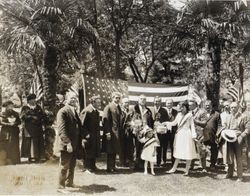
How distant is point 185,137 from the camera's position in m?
8.58

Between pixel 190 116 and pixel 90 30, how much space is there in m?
4.27

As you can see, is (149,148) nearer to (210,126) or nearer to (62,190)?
(210,126)

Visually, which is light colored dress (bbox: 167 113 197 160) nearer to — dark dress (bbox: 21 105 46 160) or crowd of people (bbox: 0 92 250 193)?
crowd of people (bbox: 0 92 250 193)

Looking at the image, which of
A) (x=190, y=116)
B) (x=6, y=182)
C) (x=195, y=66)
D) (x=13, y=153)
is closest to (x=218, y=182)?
(x=190, y=116)

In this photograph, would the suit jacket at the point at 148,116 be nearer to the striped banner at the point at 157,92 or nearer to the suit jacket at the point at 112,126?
the suit jacket at the point at 112,126

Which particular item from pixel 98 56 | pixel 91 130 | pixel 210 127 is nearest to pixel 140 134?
pixel 91 130

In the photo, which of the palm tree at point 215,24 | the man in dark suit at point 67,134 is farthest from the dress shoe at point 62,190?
the palm tree at point 215,24

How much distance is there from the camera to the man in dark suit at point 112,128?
28.7ft

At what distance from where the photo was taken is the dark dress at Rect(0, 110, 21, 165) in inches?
369

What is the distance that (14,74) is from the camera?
75.9 ft

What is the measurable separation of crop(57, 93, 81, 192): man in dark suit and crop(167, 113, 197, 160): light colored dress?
264 centimetres

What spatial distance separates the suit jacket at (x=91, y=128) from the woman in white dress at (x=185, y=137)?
1.74 m

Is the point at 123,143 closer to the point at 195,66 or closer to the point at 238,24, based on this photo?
the point at 238,24

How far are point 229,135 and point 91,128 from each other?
115 inches
